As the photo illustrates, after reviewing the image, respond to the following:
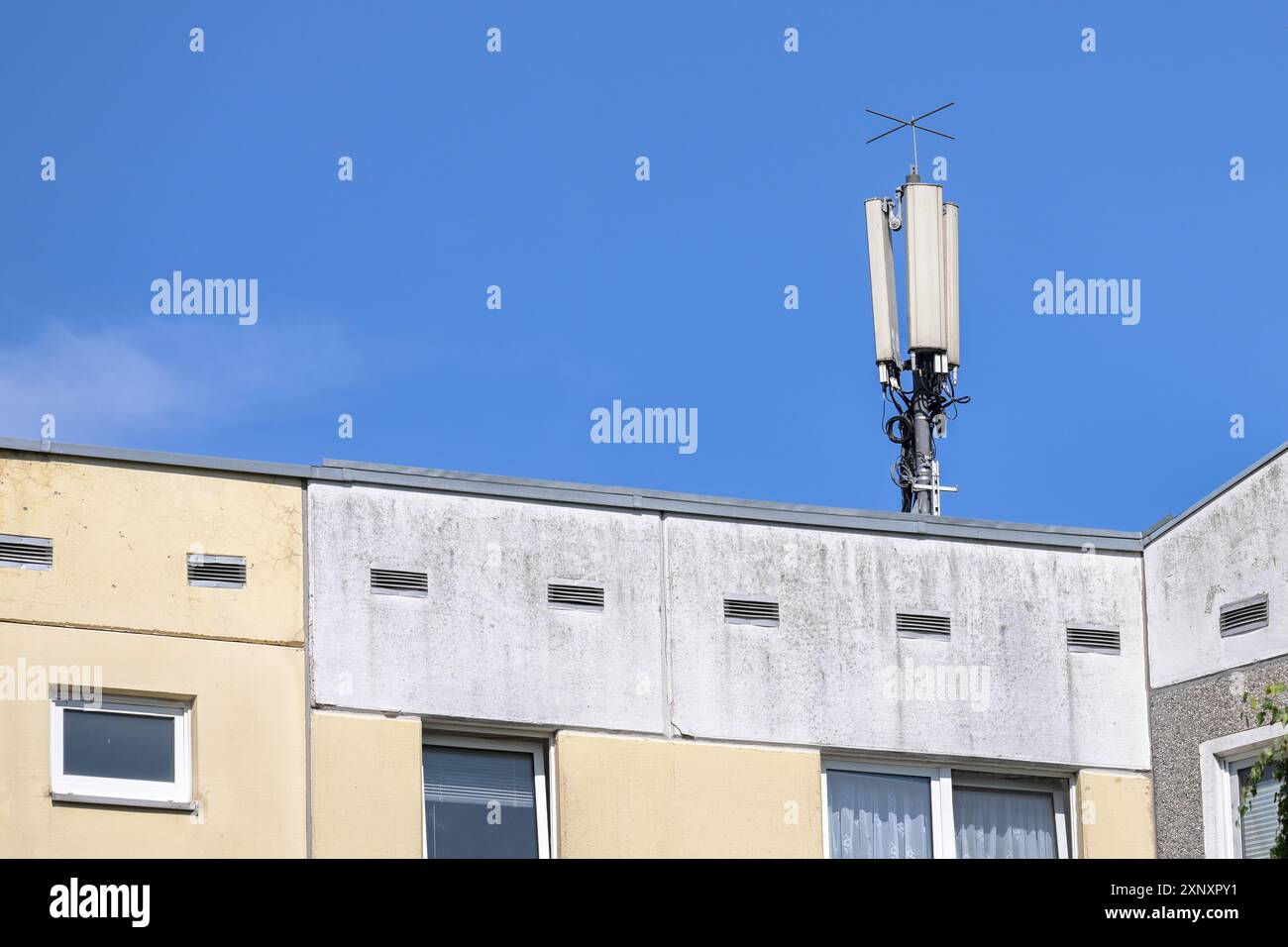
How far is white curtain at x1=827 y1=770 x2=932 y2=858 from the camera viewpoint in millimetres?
14758

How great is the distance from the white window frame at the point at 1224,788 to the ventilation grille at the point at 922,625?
5.41 ft

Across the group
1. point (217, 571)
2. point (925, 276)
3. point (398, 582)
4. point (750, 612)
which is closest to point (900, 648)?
point (750, 612)

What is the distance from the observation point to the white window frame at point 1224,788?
14.5 meters

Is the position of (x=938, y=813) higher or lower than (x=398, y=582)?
lower

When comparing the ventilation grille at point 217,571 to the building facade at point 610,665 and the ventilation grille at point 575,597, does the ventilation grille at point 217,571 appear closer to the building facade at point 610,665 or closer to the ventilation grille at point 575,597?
the building facade at point 610,665

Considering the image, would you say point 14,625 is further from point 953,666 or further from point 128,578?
point 953,666

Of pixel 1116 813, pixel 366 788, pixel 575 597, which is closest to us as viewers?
pixel 366 788

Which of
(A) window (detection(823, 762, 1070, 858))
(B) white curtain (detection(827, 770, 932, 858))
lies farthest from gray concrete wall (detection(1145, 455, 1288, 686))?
(B) white curtain (detection(827, 770, 932, 858))

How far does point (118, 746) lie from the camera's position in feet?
44.0

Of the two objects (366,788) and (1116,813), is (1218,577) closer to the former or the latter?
(1116,813)

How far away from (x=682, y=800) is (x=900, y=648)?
→ 5.65ft

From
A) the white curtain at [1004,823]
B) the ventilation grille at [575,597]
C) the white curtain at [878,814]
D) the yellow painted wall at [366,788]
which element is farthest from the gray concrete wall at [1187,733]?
the yellow painted wall at [366,788]

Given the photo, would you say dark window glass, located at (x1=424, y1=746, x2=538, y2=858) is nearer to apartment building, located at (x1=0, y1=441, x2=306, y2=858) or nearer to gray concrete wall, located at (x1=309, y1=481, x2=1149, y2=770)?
gray concrete wall, located at (x1=309, y1=481, x2=1149, y2=770)
